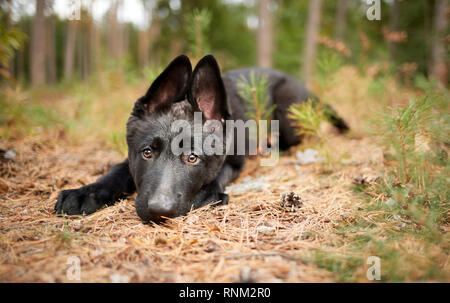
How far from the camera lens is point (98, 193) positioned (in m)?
2.26

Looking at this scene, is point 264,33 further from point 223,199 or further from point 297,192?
point 223,199

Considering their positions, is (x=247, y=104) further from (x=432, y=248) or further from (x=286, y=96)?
(x=432, y=248)

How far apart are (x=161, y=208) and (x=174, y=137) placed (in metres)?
0.61

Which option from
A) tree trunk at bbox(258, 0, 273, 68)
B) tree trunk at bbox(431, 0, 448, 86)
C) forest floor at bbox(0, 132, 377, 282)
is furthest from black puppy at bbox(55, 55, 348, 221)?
tree trunk at bbox(258, 0, 273, 68)

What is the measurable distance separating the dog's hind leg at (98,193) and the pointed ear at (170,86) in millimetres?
664

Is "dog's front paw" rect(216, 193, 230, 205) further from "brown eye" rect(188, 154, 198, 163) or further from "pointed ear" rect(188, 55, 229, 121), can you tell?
"pointed ear" rect(188, 55, 229, 121)

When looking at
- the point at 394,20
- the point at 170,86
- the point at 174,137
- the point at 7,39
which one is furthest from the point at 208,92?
the point at 394,20

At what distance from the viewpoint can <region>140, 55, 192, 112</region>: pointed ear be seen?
2.46 meters

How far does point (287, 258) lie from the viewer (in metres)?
1.49

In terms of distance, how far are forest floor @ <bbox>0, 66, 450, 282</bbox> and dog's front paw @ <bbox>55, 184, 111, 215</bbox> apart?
0.32 feet

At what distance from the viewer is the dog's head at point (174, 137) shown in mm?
1954

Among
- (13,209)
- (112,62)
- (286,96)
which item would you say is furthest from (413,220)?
(112,62)
